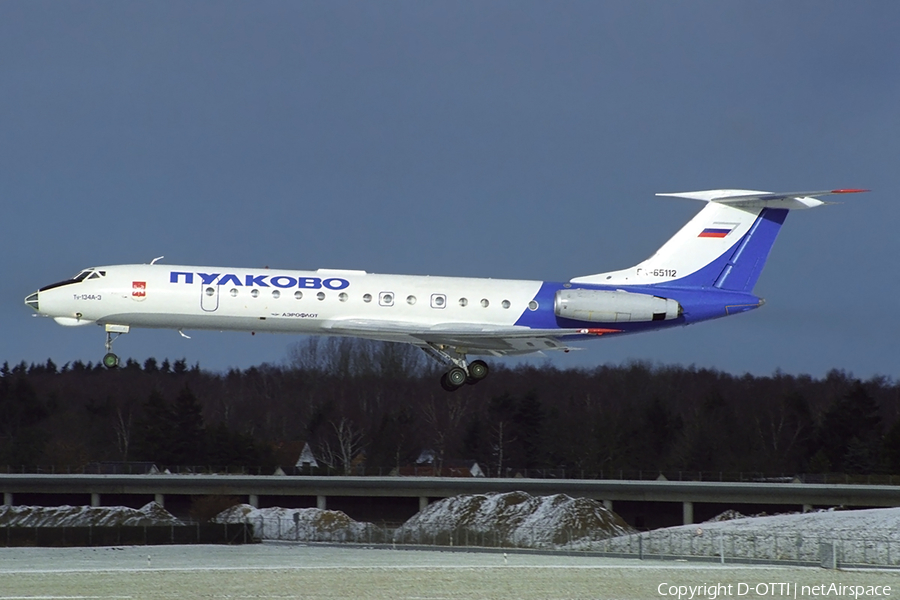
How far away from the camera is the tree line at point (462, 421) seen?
8381 cm

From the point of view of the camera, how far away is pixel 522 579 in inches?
1266

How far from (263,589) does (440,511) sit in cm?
3330

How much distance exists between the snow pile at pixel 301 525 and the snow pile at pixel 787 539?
29.6ft

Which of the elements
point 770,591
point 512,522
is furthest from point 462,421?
point 770,591

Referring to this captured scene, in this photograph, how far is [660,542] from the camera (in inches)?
1703

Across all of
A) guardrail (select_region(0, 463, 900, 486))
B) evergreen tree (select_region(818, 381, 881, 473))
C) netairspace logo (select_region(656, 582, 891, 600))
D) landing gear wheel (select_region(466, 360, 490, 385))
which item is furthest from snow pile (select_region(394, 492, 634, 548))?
evergreen tree (select_region(818, 381, 881, 473))

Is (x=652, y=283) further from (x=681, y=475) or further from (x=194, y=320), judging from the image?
(x=681, y=475)

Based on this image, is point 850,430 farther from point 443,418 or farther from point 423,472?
point 443,418

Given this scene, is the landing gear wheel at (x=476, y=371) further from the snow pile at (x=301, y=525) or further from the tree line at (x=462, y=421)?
A: the tree line at (x=462, y=421)

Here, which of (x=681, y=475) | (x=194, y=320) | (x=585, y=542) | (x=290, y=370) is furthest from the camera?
(x=290, y=370)

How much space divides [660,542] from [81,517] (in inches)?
1090

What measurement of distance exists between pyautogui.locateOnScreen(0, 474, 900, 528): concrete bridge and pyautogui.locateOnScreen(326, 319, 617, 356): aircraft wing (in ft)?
91.1

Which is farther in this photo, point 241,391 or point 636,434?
point 241,391

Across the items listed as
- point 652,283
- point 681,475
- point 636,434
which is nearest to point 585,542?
point 652,283
